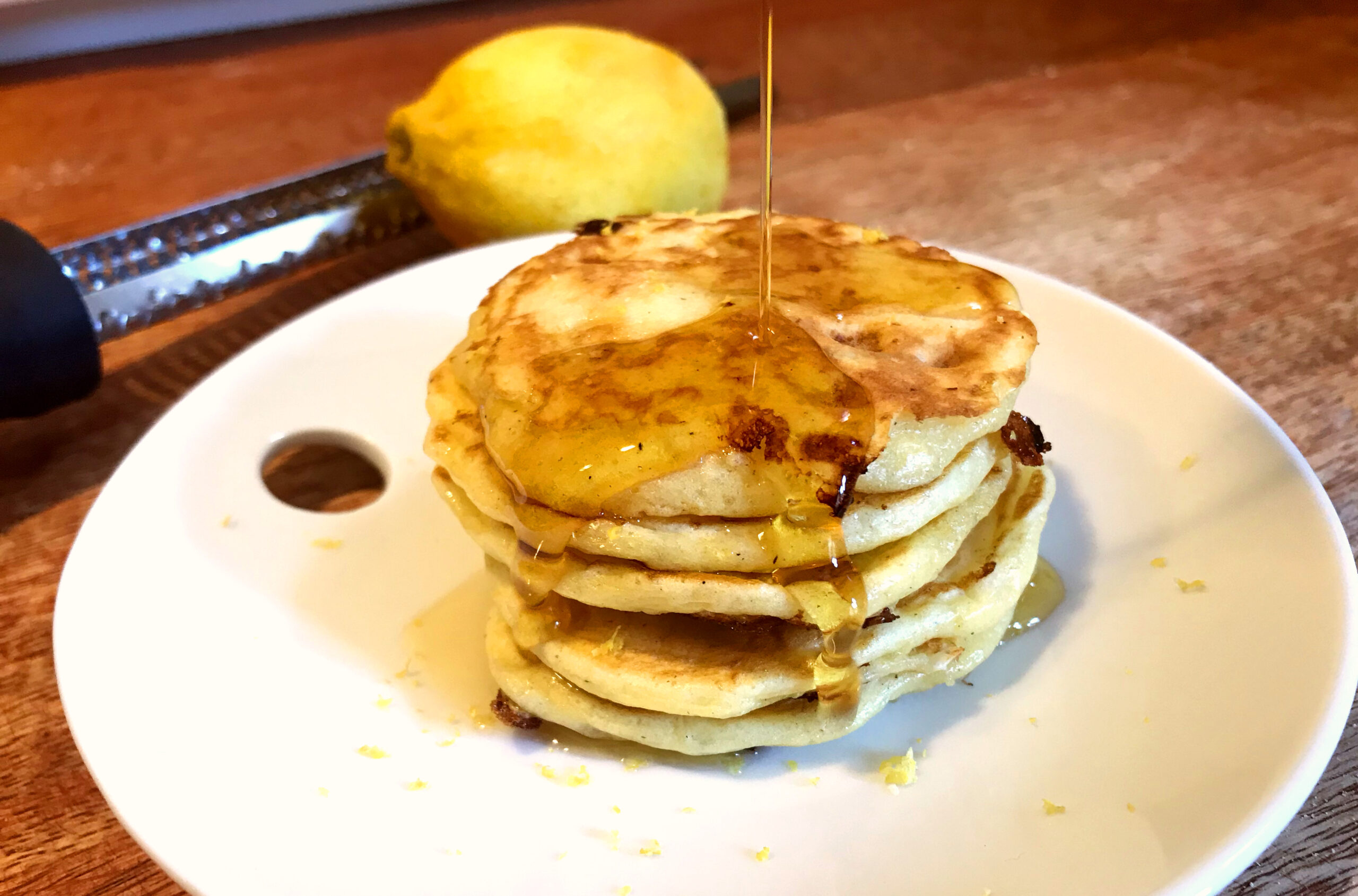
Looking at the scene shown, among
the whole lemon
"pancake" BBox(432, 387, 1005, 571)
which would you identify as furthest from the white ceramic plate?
the whole lemon

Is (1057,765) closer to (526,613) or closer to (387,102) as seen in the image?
(526,613)

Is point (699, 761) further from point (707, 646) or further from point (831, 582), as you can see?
point (831, 582)

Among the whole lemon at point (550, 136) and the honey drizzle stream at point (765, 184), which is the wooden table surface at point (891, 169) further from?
the honey drizzle stream at point (765, 184)

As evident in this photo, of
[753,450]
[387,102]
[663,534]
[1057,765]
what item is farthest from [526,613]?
[387,102]

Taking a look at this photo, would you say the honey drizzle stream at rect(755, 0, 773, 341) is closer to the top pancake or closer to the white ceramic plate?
the top pancake

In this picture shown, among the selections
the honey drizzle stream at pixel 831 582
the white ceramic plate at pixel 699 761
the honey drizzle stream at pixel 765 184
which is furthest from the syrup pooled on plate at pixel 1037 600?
the honey drizzle stream at pixel 765 184
